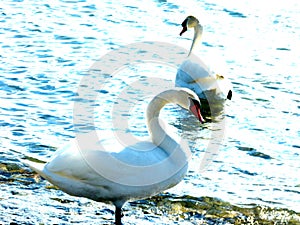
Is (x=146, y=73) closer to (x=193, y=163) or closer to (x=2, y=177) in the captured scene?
(x=193, y=163)

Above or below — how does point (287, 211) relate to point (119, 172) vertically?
below

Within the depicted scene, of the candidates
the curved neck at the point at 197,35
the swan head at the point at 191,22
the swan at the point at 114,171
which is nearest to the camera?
the swan at the point at 114,171

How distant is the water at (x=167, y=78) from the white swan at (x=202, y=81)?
0.21m

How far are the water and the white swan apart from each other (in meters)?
0.21

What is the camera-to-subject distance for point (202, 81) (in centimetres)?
1059

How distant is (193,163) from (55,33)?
5.24 m

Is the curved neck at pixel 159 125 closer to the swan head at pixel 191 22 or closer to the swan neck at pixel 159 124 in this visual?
the swan neck at pixel 159 124

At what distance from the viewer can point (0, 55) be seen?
11.5 metres

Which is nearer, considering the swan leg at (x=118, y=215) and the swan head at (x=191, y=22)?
the swan leg at (x=118, y=215)

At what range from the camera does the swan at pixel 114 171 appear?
6.36 metres

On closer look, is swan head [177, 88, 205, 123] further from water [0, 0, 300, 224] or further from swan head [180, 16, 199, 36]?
swan head [180, 16, 199, 36]

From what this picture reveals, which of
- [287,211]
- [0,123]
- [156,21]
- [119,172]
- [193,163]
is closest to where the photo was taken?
[119,172]

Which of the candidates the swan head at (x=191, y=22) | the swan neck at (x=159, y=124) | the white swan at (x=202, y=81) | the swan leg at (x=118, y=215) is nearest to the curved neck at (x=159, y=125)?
the swan neck at (x=159, y=124)

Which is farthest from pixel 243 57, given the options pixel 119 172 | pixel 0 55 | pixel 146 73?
pixel 119 172
